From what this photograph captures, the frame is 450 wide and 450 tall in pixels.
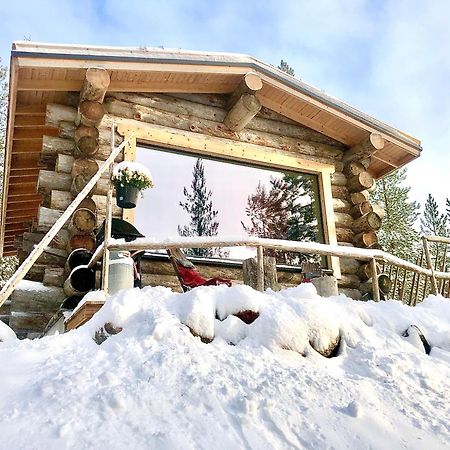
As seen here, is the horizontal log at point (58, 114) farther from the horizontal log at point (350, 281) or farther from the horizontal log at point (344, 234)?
the horizontal log at point (350, 281)

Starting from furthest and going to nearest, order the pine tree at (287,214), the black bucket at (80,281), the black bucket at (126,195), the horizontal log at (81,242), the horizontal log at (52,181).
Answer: the pine tree at (287,214)
the horizontal log at (52,181)
the horizontal log at (81,242)
the black bucket at (126,195)
the black bucket at (80,281)

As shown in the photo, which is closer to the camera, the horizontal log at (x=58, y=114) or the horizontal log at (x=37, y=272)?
the horizontal log at (x=37, y=272)

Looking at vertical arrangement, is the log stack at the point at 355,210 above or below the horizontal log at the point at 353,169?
below

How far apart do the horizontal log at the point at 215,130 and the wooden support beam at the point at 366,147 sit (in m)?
0.23

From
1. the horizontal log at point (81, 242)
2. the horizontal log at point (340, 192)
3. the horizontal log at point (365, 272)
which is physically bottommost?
the horizontal log at point (365, 272)

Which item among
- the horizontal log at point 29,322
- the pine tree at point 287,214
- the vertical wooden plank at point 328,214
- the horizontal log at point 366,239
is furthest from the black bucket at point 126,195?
the pine tree at point 287,214

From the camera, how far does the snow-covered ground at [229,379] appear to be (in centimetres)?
205

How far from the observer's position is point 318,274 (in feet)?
20.9

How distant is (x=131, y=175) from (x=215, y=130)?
2.54m

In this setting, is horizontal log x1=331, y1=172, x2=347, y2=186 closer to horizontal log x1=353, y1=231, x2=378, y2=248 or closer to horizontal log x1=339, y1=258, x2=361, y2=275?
horizontal log x1=353, y1=231, x2=378, y2=248

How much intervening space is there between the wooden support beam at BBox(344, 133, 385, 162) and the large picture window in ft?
2.67

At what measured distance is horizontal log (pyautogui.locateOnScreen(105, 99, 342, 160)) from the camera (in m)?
6.84

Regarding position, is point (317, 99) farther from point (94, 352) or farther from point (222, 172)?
point (94, 352)

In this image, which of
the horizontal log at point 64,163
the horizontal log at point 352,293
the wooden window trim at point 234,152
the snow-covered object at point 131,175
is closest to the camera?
the snow-covered object at point 131,175
